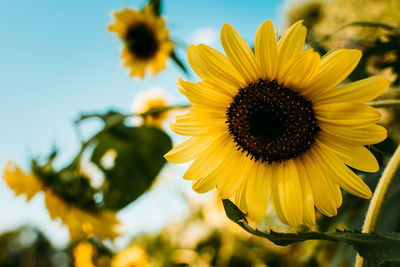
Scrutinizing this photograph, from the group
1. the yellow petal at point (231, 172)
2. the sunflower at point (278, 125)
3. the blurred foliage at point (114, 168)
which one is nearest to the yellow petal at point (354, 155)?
the sunflower at point (278, 125)

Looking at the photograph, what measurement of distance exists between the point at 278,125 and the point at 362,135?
Result: 13cm

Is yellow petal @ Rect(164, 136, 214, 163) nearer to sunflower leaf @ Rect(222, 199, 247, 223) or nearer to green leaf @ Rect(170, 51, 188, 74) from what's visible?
sunflower leaf @ Rect(222, 199, 247, 223)

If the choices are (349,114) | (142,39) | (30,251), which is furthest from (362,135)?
(30,251)

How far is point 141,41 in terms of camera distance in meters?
1.22

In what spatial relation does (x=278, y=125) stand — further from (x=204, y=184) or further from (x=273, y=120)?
(x=204, y=184)

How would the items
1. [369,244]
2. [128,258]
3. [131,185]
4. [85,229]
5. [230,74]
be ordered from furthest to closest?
[128,258]
[131,185]
[85,229]
[230,74]
[369,244]

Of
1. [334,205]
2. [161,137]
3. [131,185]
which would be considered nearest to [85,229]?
[131,185]

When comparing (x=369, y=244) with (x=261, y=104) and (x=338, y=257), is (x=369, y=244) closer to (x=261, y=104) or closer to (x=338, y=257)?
(x=261, y=104)

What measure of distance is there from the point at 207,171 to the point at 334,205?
0.14 metres

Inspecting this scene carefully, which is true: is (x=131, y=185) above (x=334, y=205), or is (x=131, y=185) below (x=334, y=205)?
below

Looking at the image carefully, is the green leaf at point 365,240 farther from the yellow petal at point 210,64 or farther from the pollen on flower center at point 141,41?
the pollen on flower center at point 141,41

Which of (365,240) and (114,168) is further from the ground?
(365,240)

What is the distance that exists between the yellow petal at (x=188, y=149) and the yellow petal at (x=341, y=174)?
0.43 feet

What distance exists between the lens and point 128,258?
1.43m
